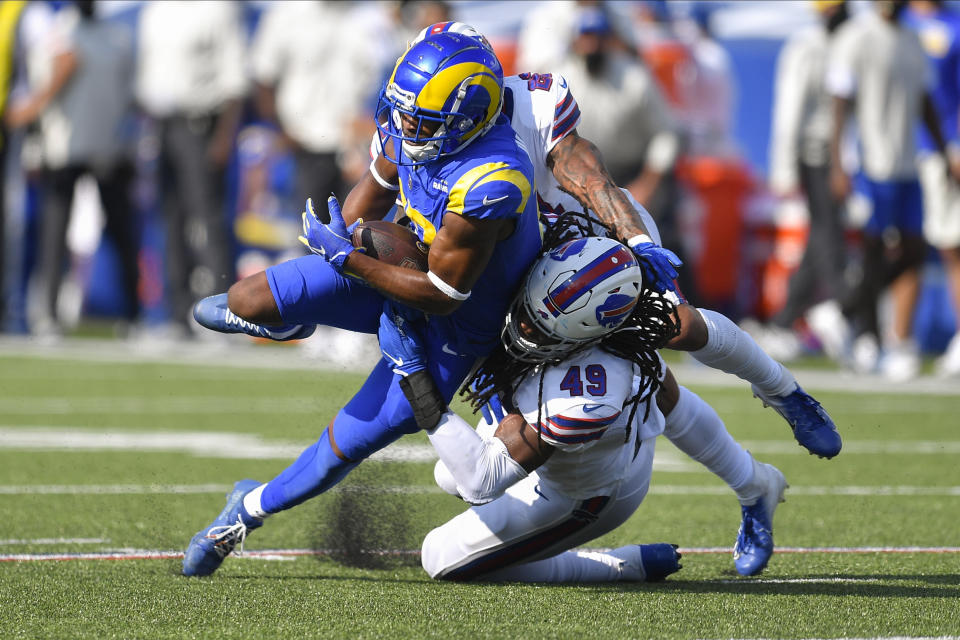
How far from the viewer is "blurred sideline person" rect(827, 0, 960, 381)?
32.4 ft

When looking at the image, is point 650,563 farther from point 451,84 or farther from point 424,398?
point 451,84

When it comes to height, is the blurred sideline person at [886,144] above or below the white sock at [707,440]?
below

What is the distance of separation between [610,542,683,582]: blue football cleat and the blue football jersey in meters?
0.68

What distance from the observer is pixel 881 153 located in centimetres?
987

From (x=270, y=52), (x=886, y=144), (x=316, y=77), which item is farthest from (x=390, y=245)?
(x=270, y=52)

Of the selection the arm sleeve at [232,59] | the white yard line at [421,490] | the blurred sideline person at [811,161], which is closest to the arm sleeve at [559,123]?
the white yard line at [421,490]

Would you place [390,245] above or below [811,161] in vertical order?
above

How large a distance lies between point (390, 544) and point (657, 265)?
1193 mm

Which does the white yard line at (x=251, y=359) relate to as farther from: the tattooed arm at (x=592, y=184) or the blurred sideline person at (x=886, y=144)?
the tattooed arm at (x=592, y=184)

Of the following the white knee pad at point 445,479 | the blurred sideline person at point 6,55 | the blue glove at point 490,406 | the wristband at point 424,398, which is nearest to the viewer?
the wristband at point 424,398

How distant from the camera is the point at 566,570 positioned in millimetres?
4176

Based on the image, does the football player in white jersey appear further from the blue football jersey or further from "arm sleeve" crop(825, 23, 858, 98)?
"arm sleeve" crop(825, 23, 858, 98)

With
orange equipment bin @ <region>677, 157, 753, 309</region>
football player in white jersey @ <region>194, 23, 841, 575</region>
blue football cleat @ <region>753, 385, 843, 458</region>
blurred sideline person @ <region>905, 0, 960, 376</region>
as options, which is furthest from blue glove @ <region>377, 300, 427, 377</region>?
orange equipment bin @ <region>677, 157, 753, 309</region>

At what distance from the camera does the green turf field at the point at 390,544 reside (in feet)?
11.5
